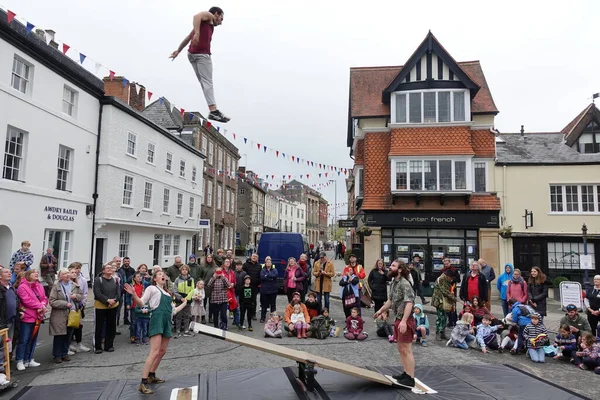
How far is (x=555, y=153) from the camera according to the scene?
65.1ft

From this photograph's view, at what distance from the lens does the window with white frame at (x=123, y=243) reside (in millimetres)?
19375

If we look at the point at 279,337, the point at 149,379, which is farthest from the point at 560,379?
the point at 149,379

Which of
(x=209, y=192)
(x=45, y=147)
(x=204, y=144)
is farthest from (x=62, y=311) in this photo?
(x=209, y=192)

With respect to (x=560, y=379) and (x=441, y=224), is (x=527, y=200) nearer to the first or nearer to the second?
(x=441, y=224)

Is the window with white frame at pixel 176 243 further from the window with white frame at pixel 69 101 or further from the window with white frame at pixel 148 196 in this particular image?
the window with white frame at pixel 69 101

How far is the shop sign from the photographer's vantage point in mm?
14547

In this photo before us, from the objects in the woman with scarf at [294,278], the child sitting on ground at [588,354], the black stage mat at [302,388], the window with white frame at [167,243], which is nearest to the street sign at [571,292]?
the child sitting on ground at [588,354]

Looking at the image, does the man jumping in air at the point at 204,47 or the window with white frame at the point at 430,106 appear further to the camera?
the window with white frame at the point at 430,106

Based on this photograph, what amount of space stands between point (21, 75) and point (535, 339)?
1647 cm

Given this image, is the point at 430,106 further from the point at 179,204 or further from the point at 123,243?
the point at 123,243

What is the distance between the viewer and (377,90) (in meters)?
21.9

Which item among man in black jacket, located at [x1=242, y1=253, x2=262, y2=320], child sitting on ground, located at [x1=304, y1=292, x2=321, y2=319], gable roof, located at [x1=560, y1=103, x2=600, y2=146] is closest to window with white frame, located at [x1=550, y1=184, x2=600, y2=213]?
gable roof, located at [x1=560, y1=103, x2=600, y2=146]

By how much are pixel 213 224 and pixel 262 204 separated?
22.3m

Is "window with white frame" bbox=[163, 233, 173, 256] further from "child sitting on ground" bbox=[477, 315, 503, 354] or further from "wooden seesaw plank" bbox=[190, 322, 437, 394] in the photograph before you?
"wooden seesaw plank" bbox=[190, 322, 437, 394]
